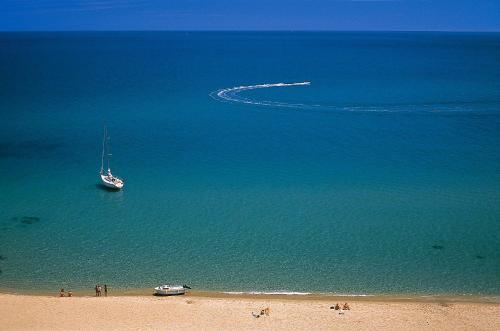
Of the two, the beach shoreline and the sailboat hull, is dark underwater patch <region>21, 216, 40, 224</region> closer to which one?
the sailboat hull

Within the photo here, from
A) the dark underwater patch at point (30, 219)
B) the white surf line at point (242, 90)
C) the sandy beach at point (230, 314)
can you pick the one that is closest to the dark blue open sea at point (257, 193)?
the dark underwater patch at point (30, 219)

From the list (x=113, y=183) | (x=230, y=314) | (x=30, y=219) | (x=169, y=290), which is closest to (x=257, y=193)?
(x=113, y=183)

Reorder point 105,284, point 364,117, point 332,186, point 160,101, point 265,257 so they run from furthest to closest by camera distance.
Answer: point 160,101, point 364,117, point 332,186, point 265,257, point 105,284

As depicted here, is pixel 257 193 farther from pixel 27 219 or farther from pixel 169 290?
pixel 27 219

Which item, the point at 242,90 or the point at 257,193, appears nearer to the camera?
the point at 257,193

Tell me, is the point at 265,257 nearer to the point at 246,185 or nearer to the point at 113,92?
the point at 246,185

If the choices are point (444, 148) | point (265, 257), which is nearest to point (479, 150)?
point (444, 148)

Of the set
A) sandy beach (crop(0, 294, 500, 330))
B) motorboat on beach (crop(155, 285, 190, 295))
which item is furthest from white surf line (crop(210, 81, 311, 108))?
sandy beach (crop(0, 294, 500, 330))
